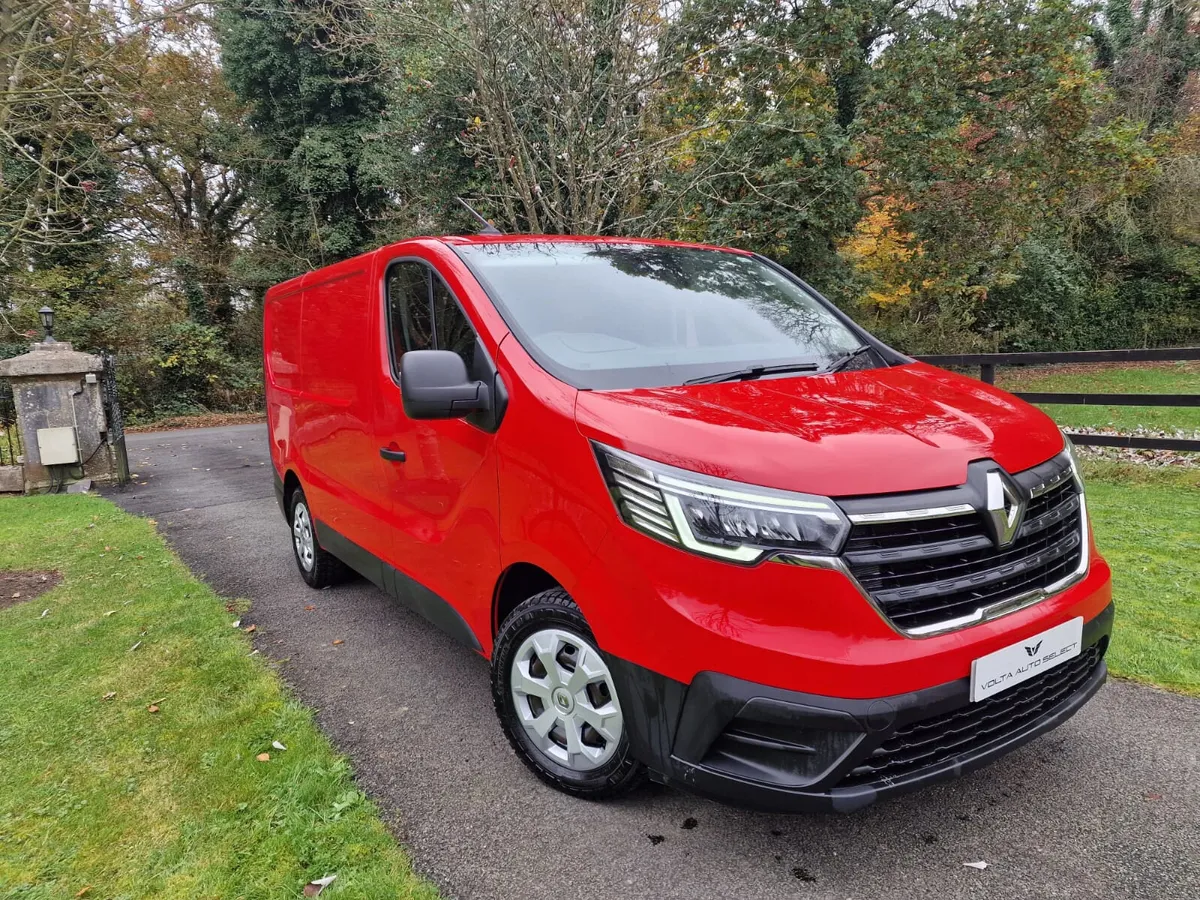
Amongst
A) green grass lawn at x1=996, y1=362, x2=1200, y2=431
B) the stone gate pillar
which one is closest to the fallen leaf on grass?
the stone gate pillar

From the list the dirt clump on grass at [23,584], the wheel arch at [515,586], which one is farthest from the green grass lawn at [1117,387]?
the dirt clump on grass at [23,584]

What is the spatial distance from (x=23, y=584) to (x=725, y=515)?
5.64 m

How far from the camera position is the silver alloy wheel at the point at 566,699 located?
2270 millimetres

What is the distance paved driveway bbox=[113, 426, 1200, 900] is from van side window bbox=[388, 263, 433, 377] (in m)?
1.60

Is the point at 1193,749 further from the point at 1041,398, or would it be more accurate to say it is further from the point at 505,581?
the point at 1041,398

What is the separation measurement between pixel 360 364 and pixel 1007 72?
13.9 m

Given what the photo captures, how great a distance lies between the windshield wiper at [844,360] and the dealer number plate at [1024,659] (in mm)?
1118

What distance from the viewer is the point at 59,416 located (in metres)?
9.38

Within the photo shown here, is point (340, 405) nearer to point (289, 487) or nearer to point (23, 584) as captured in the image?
point (289, 487)

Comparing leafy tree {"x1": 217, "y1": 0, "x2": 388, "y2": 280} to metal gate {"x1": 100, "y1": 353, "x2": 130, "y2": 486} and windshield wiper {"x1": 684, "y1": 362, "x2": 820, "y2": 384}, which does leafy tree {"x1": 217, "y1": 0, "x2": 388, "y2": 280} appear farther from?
windshield wiper {"x1": 684, "y1": 362, "x2": 820, "y2": 384}

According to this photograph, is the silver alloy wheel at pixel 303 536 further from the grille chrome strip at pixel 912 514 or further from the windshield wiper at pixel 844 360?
the grille chrome strip at pixel 912 514

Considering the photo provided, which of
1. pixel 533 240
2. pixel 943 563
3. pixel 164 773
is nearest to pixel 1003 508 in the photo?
pixel 943 563

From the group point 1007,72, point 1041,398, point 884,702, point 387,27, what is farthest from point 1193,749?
point 1007,72

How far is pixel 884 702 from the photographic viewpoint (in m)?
1.80
